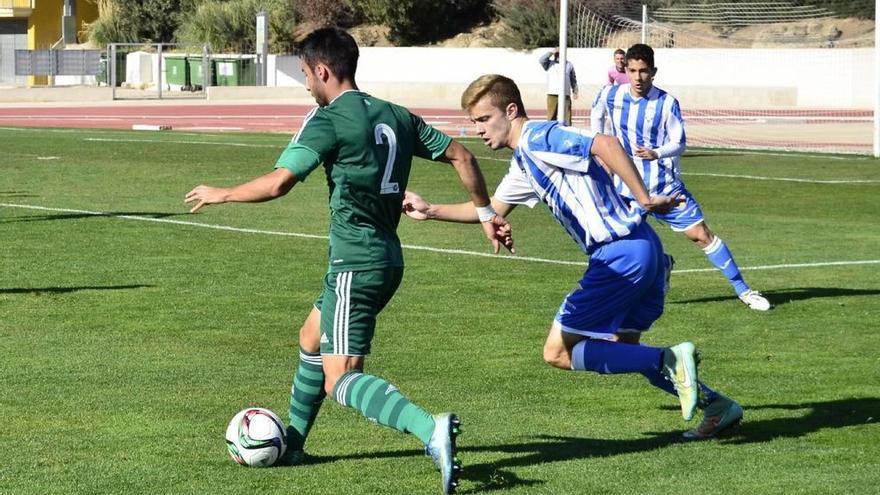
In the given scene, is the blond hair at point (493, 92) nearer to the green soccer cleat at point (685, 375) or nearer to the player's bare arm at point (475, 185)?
the player's bare arm at point (475, 185)

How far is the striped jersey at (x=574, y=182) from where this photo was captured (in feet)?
22.7

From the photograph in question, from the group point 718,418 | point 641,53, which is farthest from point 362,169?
point 641,53

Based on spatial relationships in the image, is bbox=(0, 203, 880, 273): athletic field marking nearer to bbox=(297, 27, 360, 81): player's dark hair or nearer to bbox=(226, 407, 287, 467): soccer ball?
bbox=(226, 407, 287, 467): soccer ball

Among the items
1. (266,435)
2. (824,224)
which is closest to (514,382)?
(266,435)

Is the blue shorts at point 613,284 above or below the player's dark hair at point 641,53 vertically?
below

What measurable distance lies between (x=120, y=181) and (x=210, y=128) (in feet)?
55.2

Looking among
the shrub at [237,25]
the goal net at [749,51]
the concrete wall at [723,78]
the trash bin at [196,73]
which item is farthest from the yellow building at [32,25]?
the goal net at [749,51]

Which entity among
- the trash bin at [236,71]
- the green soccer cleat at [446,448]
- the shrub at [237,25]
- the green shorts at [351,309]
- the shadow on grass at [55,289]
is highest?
the shrub at [237,25]

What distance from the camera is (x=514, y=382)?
8.82 m

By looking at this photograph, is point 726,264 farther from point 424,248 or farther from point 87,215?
point 87,215

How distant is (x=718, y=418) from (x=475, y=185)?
1.68m

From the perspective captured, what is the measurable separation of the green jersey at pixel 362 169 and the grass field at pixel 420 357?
3.33 ft

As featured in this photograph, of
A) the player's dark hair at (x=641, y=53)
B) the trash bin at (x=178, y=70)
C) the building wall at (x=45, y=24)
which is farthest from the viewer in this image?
the building wall at (x=45, y=24)

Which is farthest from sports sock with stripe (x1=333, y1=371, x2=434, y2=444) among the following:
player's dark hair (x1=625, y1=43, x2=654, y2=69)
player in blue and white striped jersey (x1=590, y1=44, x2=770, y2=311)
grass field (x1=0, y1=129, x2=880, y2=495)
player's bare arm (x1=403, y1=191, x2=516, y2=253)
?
player's dark hair (x1=625, y1=43, x2=654, y2=69)
